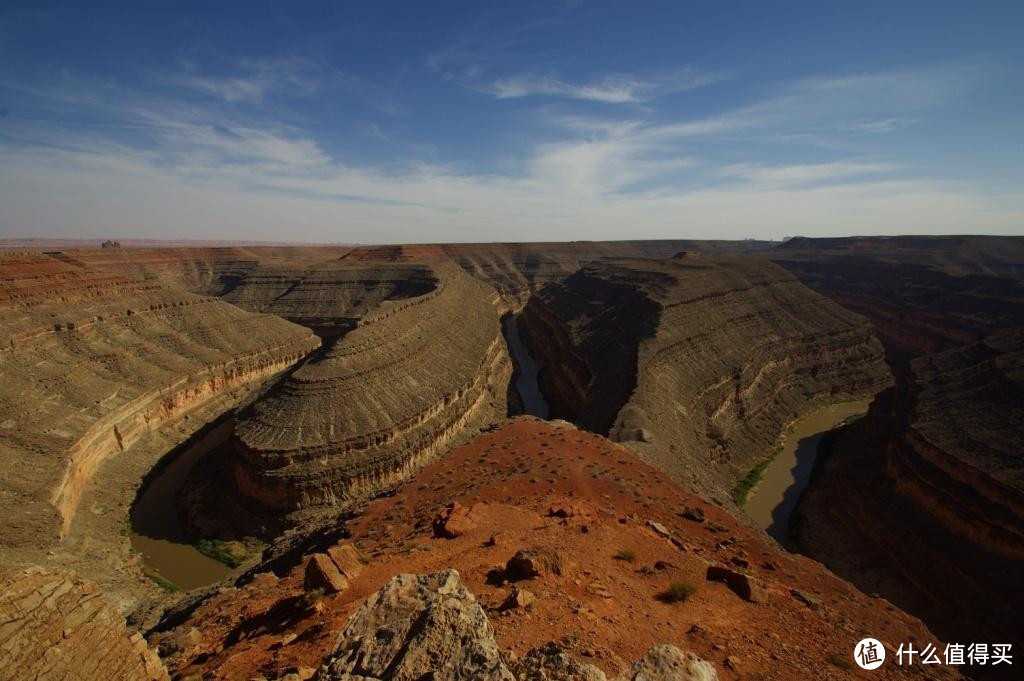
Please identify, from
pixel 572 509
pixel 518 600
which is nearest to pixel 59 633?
pixel 518 600

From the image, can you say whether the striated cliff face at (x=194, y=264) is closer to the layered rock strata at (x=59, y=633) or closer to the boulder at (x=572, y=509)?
the boulder at (x=572, y=509)

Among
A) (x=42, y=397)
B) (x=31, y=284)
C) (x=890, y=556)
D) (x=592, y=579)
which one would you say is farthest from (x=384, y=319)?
(x=890, y=556)

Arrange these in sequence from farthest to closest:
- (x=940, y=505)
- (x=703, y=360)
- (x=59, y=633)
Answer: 1. (x=703, y=360)
2. (x=940, y=505)
3. (x=59, y=633)

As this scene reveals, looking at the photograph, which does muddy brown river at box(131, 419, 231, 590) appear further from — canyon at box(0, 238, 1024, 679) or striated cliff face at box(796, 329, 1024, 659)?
striated cliff face at box(796, 329, 1024, 659)

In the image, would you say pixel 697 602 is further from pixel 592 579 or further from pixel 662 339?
pixel 662 339

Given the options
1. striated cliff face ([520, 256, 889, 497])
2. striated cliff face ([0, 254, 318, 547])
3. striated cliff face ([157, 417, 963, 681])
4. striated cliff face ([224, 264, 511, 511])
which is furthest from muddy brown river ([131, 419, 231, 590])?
striated cliff face ([520, 256, 889, 497])

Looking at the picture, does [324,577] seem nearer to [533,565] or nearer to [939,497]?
[533,565]
